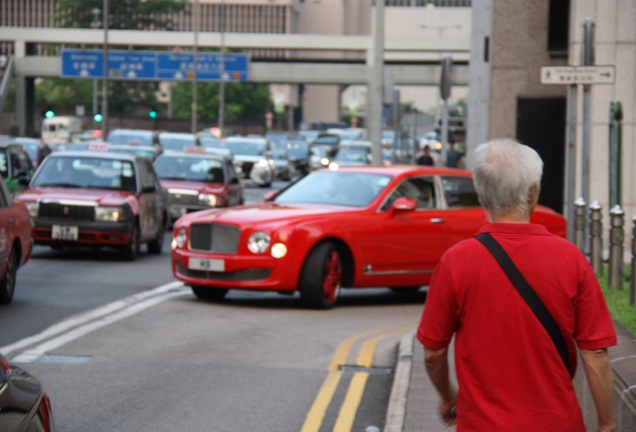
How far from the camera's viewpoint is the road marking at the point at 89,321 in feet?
36.2

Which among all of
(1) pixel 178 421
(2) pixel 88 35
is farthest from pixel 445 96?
(2) pixel 88 35

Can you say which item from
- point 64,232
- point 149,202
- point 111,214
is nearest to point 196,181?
point 149,202

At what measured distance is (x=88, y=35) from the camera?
3396 inches

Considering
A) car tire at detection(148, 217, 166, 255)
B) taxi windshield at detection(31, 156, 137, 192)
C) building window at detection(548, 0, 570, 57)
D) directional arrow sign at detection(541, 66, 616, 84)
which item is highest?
building window at detection(548, 0, 570, 57)

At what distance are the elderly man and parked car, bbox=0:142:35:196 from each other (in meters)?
17.8

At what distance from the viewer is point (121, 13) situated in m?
112

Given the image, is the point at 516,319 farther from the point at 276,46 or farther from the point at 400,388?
the point at 276,46

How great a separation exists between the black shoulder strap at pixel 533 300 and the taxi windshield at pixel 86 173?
682 inches

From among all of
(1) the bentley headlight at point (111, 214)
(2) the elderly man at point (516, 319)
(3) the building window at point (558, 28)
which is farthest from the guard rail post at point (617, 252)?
(3) the building window at point (558, 28)

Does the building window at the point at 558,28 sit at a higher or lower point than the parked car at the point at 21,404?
higher

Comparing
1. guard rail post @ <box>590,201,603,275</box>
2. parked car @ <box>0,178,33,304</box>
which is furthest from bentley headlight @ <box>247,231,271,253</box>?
guard rail post @ <box>590,201,603,275</box>

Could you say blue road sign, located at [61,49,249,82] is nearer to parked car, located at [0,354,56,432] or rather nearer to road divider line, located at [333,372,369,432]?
road divider line, located at [333,372,369,432]

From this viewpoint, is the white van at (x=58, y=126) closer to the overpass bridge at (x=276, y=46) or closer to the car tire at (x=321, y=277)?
the overpass bridge at (x=276, y=46)

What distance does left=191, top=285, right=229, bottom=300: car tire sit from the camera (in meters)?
15.3
